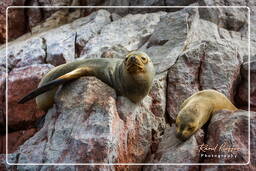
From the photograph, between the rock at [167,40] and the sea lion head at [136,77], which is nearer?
the sea lion head at [136,77]

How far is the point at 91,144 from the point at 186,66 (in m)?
1.76

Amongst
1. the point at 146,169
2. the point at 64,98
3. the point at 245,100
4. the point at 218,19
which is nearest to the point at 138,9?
the point at 218,19

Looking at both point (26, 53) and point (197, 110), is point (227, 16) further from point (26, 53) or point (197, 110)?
point (26, 53)

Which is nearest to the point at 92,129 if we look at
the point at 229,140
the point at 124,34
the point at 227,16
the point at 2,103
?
the point at 229,140

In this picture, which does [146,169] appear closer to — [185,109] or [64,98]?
[185,109]

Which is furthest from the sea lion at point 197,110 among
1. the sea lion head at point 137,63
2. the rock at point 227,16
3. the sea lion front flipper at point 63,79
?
the rock at point 227,16

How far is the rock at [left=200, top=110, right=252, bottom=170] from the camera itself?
3.87 metres

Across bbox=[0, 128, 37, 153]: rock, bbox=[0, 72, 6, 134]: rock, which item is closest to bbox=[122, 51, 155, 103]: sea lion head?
bbox=[0, 128, 37, 153]: rock

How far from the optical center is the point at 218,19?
21.0 feet

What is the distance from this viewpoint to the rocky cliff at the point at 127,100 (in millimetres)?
4055

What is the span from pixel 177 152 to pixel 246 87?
1.64 meters

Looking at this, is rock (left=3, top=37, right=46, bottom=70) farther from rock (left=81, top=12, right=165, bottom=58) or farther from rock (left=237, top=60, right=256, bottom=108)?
rock (left=237, top=60, right=256, bottom=108)

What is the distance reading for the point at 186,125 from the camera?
13.9 ft

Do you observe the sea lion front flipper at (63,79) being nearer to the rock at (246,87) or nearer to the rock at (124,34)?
the rock at (124,34)
